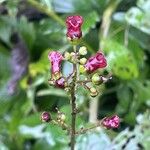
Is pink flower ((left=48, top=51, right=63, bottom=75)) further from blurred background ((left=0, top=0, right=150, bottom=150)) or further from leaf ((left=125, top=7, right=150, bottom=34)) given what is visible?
leaf ((left=125, top=7, right=150, bottom=34))

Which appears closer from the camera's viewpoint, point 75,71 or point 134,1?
point 75,71

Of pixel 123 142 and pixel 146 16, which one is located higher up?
pixel 146 16

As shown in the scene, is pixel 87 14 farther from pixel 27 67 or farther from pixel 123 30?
pixel 27 67

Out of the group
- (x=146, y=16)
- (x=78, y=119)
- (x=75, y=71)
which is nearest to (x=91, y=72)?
(x=75, y=71)

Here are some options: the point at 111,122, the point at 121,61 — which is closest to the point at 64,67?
the point at 121,61

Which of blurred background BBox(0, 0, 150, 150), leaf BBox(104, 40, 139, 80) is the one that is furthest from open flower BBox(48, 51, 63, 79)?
leaf BBox(104, 40, 139, 80)

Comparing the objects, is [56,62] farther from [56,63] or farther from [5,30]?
[5,30]
